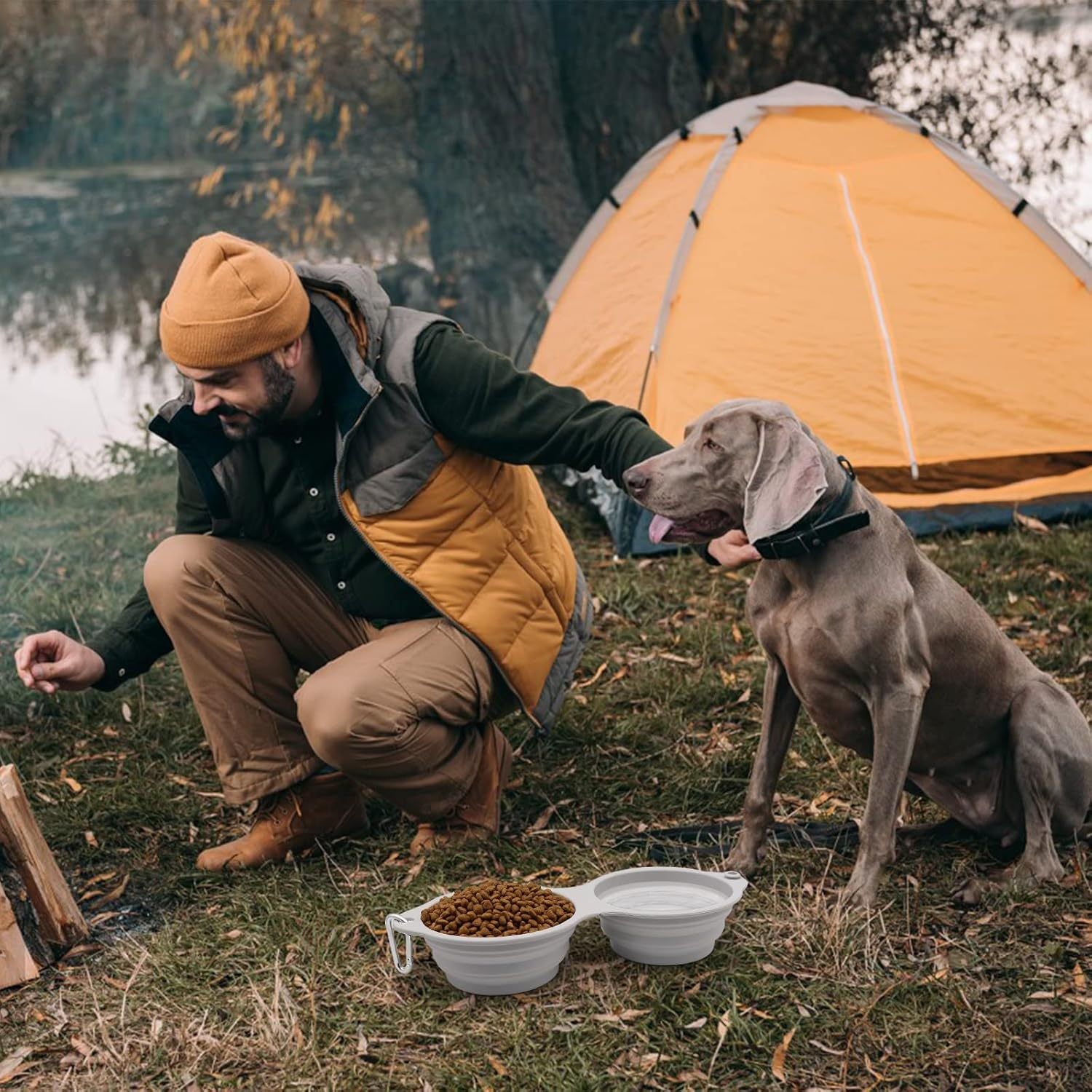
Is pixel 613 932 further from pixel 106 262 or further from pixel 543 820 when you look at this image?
pixel 106 262

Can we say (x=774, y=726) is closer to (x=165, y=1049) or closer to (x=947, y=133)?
(x=165, y=1049)

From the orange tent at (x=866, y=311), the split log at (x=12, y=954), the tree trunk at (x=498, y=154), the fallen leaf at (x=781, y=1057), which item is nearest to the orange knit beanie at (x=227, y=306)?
the split log at (x=12, y=954)

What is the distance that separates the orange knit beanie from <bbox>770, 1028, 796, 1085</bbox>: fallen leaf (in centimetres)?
191

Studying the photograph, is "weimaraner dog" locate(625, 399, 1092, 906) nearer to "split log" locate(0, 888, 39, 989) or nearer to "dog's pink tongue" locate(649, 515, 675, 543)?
"dog's pink tongue" locate(649, 515, 675, 543)

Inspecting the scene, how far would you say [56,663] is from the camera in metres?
3.46

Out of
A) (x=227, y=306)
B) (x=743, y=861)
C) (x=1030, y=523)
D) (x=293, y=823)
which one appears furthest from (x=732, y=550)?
(x=1030, y=523)

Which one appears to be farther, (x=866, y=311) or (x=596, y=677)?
(x=866, y=311)

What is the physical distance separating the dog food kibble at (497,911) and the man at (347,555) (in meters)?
0.60

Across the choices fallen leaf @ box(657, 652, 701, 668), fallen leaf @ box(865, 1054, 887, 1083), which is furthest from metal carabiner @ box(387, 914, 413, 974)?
fallen leaf @ box(657, 652, 701, 668)

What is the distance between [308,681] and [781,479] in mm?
1288

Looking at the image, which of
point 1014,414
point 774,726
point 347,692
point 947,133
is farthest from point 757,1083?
point 947,133

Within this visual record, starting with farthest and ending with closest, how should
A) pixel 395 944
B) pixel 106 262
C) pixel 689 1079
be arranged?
1. pixel 106 262
2. pixel 395 944
3. pixel 689 1079

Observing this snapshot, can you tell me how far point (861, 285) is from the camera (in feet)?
20.2

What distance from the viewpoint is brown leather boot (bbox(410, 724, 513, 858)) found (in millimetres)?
3639
